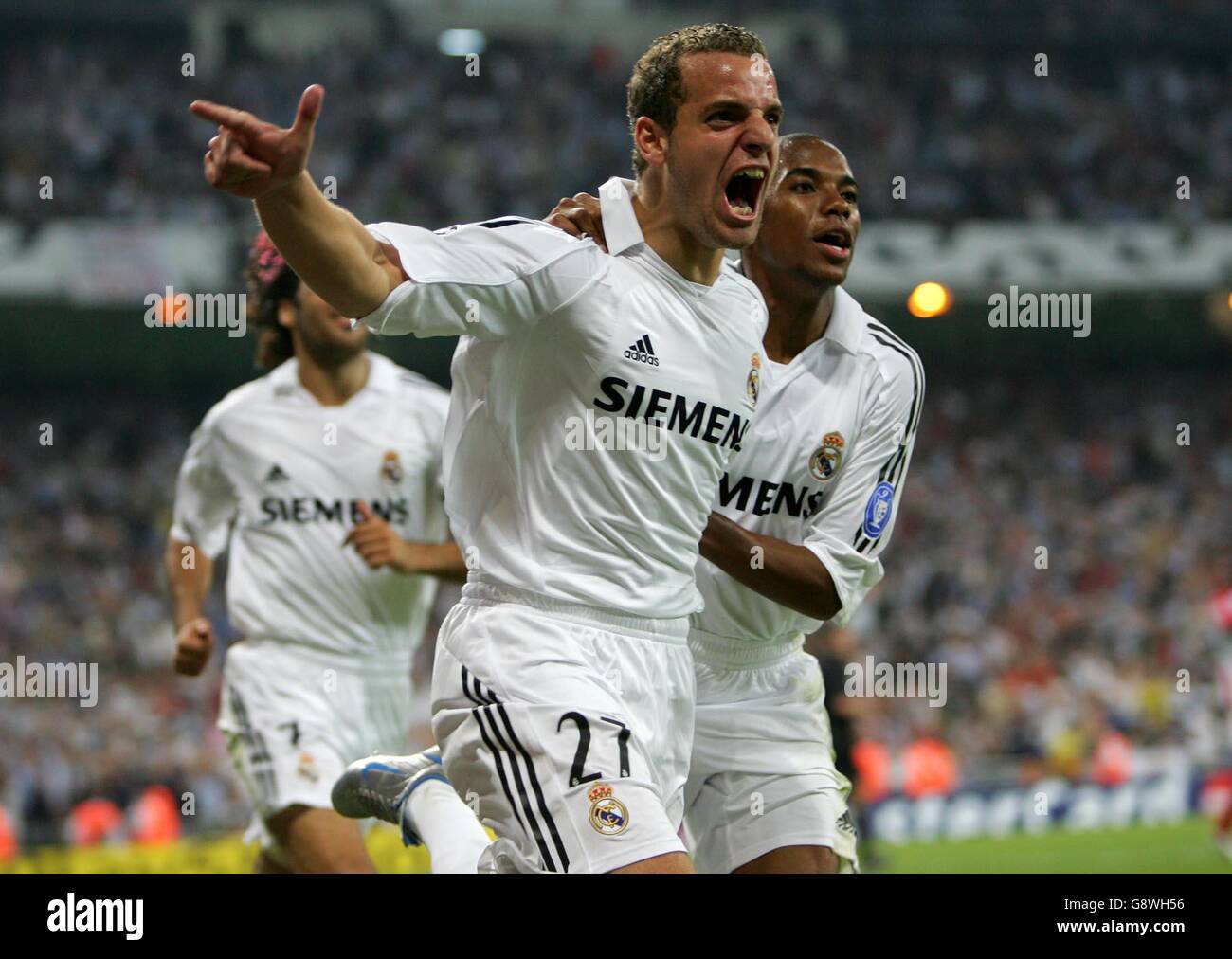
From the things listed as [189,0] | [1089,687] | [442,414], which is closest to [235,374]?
[189,0]

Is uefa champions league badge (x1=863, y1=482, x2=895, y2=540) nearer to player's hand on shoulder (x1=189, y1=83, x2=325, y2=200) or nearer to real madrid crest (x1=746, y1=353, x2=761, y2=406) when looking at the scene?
real madrid crest (x1=746, y1=353, x2=761, y2=406)

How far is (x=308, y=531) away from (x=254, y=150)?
144 inches

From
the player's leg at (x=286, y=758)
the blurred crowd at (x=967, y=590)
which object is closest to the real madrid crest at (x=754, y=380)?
the player's leg at (x=286, y=758)

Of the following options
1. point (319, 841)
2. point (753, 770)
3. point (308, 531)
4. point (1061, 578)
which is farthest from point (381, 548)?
point (1061, 578)

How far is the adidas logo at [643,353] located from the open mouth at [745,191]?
40 centimetres

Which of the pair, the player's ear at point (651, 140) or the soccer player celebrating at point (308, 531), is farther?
the soccer player celebrating at point (308, 531)

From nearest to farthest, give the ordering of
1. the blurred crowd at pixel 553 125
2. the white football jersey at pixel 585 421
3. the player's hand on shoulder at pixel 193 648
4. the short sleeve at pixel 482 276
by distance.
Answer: the short sleeve at pixel 482 276 → the white football jersey at pixel 585 421 → the player's hand on shoulder at pixel 193 648 → the blurred crowd at pixel 553 125

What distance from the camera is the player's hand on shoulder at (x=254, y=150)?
318 cm

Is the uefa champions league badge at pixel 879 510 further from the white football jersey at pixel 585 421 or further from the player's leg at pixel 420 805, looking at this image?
the player's leg at pixel 420 805

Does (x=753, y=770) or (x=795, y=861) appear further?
(x=753, y=770)

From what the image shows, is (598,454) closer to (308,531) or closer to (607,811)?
(607,811)

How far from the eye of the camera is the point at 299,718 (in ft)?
21.2

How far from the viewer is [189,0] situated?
24.0m
